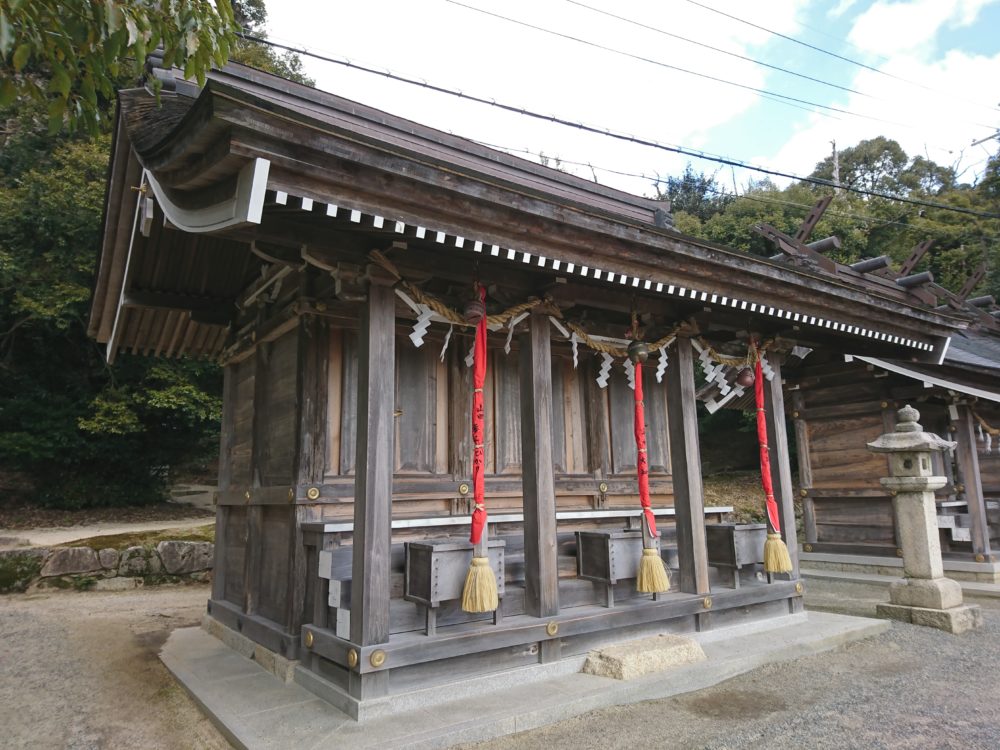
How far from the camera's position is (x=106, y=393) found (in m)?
15.9

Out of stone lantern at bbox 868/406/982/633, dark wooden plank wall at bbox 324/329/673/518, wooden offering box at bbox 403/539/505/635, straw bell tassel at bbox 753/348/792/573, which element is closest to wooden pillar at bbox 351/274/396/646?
wooden offering box at bbox 403/539/505/635

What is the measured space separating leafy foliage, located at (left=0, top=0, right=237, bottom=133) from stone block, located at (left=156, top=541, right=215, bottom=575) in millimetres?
9782

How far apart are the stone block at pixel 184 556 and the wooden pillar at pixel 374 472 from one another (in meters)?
8.61

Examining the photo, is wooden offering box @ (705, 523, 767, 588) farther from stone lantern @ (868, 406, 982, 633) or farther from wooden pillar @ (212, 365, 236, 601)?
wooden pillar @ (212, 365, 236, 601)

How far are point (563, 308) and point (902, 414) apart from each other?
4.47 meters

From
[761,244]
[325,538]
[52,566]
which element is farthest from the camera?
[761,244]

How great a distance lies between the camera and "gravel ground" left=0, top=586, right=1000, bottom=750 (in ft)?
12.3

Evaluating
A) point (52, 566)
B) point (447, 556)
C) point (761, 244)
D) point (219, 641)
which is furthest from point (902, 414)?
point (761, 244)

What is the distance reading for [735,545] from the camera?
19.2ft

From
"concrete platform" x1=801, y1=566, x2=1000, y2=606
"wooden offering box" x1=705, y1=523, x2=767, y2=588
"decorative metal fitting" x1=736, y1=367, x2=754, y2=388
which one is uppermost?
"decorative metal fitting" x1=736, y1=367, x2=754, y2=388

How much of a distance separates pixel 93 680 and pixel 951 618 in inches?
331

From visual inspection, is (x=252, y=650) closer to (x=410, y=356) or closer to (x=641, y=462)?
(x=410, y=356)

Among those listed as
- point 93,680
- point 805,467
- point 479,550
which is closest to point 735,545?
point 479,550

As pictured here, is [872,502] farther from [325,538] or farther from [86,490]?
[86,490]
